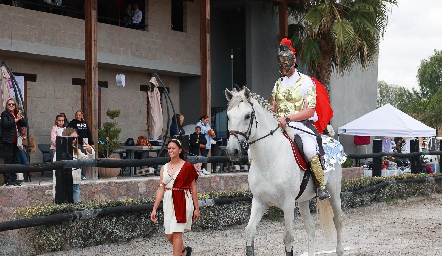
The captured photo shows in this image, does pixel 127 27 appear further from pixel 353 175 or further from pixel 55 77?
pixel 353 175

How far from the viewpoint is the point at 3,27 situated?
1752 centimetres

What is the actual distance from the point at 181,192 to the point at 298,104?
5.84 feet

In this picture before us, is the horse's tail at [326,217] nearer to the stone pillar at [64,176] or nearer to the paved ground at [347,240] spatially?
the paved ground at [347,240]

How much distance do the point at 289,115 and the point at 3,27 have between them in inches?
446

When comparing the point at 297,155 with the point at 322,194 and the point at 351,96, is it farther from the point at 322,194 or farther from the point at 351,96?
the point at 351,96

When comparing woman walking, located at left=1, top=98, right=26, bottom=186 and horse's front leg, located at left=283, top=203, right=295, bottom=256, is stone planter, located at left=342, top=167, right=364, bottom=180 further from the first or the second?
horse's front leg, located at left=283, top=203, right=295, bottom=256

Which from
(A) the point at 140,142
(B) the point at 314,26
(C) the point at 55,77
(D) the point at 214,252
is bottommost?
(D) the point at 214,252

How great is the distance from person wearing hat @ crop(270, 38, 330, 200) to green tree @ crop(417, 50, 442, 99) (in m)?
80.7

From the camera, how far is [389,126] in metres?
25.6

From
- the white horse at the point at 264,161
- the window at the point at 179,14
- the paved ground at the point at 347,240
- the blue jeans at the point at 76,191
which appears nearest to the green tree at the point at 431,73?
the window at the point at 179,14

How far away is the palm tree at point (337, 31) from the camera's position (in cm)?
2178

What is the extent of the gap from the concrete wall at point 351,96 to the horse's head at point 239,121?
2082 cm

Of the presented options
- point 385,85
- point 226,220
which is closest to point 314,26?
point 226,220

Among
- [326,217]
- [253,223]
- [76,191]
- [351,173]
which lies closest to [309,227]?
[326,217]
